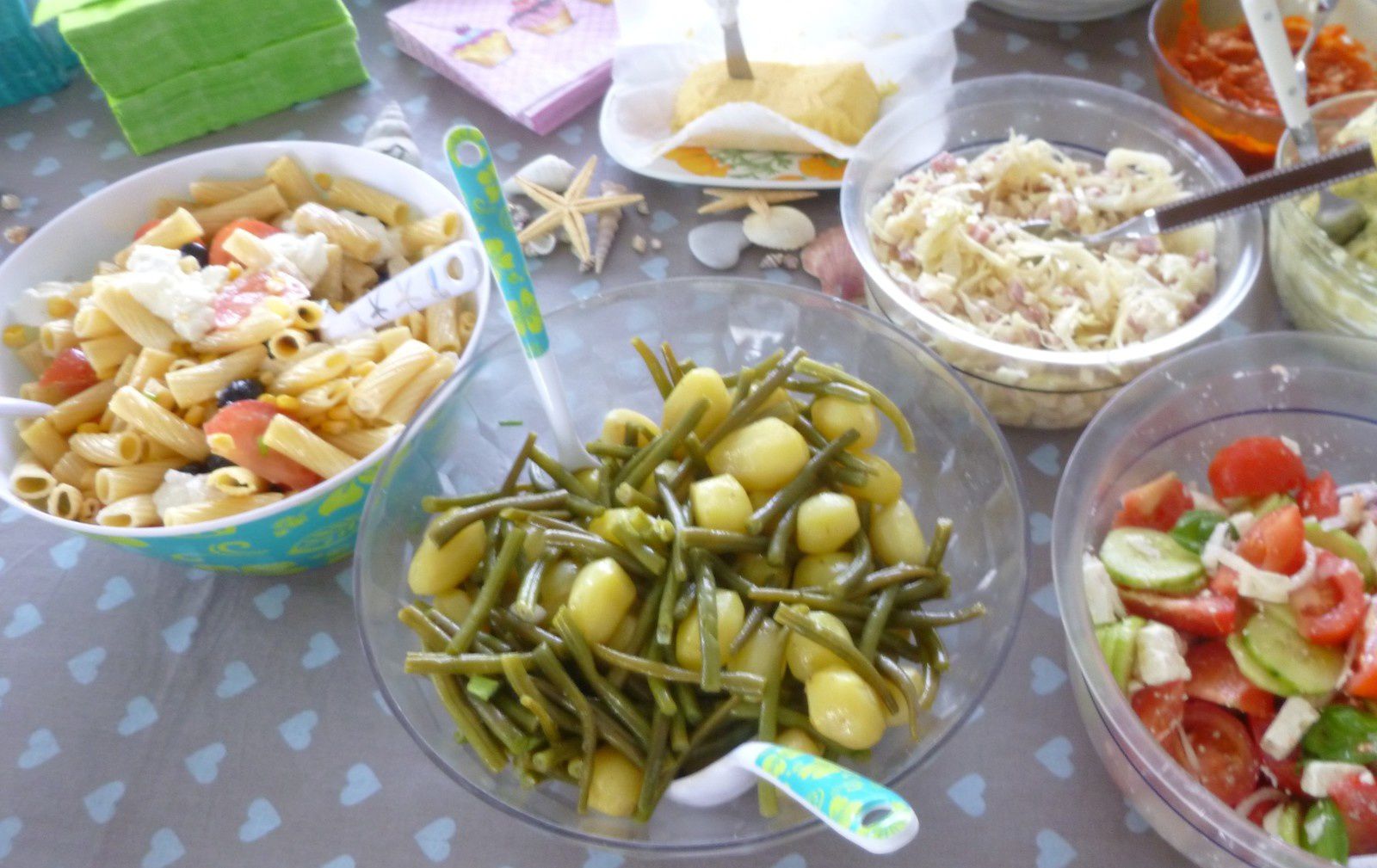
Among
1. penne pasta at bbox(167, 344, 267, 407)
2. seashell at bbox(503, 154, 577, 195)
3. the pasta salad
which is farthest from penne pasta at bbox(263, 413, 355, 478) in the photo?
seashell at bbox(503, 154, 577, 195)

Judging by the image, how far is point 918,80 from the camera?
143 centimetres

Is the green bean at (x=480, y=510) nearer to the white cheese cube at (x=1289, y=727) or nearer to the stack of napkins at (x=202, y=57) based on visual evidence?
the white cheese cube at (x=1289, y=727)

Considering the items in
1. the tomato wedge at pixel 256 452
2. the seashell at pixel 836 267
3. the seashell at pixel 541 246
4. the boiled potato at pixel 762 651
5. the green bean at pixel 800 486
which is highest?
the tomato wedge at pixel 256 452

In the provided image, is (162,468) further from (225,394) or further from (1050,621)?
(1050,621)

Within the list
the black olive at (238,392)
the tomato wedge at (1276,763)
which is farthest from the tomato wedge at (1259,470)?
the black olive at (238,392)

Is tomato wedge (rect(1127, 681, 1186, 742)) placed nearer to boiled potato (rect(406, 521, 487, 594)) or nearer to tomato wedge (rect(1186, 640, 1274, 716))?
tomato wedge (rect(1186, 640, 1274, 716))

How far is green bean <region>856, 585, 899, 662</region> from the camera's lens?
0.75 metres

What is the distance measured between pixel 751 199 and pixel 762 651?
73cm

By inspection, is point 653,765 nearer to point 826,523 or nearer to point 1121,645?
point 826,523

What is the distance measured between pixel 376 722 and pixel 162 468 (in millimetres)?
348

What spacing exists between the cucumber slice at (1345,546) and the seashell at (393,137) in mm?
1206

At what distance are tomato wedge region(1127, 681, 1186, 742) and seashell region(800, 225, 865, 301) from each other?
59 cm

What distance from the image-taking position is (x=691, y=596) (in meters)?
0.79

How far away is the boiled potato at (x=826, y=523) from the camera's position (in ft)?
2.65
